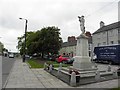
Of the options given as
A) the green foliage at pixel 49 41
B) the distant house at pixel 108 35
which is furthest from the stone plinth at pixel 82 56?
the distant house at pixel 108 35

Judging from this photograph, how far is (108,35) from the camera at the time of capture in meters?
55.1

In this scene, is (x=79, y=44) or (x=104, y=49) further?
(x=104, y=49)

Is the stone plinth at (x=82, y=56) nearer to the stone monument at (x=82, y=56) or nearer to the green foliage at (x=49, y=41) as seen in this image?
the stone monument at (x=82, y=56)

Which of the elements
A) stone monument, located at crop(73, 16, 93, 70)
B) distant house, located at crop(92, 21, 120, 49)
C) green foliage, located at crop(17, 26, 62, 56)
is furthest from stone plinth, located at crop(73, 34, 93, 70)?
distant house, located at crop(92, 21, 120, 49)

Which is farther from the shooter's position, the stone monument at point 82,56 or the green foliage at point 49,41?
the green foliage at point 49,41

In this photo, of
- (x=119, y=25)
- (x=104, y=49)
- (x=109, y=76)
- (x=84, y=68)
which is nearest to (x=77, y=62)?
(x=84, y=68)

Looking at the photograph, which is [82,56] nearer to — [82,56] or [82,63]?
[82,56]

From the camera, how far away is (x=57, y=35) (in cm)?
5416

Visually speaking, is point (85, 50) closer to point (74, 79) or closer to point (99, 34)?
point (74, 79)

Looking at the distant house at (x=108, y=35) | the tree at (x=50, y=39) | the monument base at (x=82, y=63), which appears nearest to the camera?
the monument base at (x=82, y=63)

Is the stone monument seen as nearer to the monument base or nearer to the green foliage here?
the monument base

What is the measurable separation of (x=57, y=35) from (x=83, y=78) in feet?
134

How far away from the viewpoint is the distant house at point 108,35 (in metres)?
51.5

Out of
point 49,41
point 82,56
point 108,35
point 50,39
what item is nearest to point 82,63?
point 82,56
